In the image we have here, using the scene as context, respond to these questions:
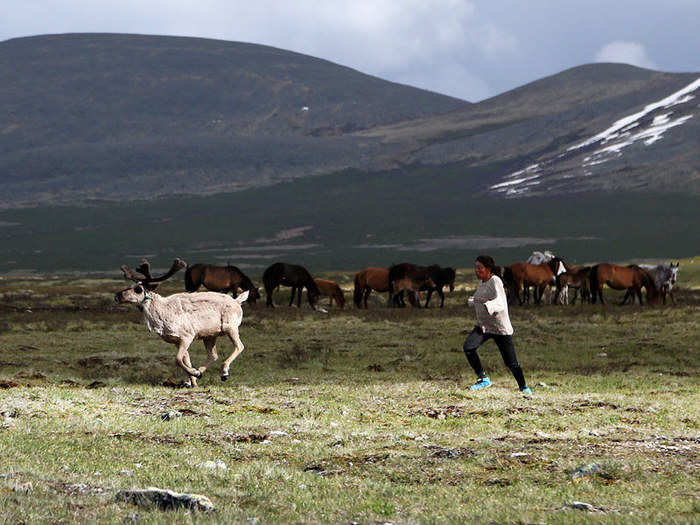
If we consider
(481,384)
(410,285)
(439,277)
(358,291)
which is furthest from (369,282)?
(481,384)

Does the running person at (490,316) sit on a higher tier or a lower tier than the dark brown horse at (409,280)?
higher

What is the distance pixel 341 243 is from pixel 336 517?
185 metres

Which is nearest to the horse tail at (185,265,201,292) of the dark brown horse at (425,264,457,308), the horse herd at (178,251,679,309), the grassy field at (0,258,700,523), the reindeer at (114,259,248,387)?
the horse herd at (178,251,679,309)

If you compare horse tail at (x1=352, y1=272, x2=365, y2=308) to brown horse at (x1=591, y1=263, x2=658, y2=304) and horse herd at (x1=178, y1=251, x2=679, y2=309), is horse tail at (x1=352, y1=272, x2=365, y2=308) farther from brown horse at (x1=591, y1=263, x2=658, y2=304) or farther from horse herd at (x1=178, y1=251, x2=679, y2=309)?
brown horse at (x1=591, y1=263, x2=658, y2=304)

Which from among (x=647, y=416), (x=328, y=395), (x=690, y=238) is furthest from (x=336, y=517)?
(x=690, y=238)

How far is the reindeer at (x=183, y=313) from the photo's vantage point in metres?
18.8

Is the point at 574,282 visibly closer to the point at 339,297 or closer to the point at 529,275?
the point at 529,275

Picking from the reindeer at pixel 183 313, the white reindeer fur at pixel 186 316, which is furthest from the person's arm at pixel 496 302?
the reindeer at pixel 183 313

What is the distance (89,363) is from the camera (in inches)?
1005

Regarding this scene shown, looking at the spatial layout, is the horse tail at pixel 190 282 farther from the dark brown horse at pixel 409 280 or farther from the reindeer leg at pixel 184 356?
the reindeer leg at pixel 184 356

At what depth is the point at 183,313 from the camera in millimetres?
19047

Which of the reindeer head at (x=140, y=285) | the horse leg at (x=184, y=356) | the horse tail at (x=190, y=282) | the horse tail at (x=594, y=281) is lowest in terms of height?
the horse tail at (x=594, y=281)

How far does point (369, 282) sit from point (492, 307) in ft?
114

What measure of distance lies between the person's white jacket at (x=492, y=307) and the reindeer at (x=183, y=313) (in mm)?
5217
